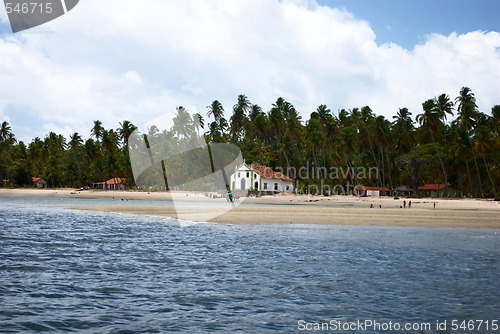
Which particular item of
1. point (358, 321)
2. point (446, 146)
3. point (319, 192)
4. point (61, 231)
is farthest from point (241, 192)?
point (358, 321)

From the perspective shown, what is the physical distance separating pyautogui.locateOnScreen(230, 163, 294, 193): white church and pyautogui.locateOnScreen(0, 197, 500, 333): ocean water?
193ft

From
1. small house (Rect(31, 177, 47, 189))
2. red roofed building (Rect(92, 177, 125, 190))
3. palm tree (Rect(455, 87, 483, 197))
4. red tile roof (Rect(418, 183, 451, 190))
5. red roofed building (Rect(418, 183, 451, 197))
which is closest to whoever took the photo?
palm tree (Rect(455, 87, 483, 197))

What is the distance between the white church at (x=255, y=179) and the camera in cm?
7956

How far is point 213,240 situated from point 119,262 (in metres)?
6.11

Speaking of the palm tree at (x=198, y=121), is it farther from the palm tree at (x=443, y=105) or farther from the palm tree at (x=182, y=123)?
the palm tree at (x=443, y=105)

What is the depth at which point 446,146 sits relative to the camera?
8394 centimetres

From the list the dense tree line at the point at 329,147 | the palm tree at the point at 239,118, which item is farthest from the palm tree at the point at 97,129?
the palm tree at the point at 239,118

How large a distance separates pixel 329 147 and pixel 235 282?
93.9 meters

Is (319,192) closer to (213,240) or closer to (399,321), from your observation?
(213,240)

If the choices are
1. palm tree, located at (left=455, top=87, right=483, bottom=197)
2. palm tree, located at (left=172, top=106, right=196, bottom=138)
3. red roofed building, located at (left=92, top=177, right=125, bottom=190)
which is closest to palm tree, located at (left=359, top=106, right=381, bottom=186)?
palm tree, located at (left=455, top=87, right=483, bottom=197)

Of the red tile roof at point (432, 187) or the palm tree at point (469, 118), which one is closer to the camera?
the palm tree at point (469, 118)

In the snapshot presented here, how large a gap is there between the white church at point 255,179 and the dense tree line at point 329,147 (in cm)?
935

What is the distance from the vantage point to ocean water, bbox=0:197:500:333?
8273mm

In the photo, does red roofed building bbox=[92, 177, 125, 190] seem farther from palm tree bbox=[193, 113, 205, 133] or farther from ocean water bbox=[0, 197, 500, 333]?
ocean water bbox=[0, 197, 500, 333]
